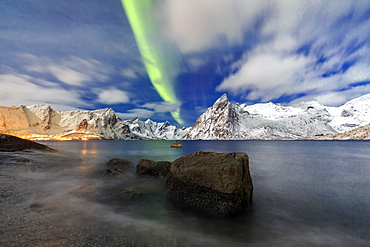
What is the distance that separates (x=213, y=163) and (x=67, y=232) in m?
6.97

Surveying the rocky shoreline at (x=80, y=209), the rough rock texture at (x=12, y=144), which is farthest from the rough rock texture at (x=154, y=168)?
the rough rock texture at (x=12, y=144)

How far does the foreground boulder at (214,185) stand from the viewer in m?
7.90

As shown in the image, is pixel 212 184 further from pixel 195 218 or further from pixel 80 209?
pixel 80 209

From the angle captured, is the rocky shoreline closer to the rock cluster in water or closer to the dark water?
the dark water

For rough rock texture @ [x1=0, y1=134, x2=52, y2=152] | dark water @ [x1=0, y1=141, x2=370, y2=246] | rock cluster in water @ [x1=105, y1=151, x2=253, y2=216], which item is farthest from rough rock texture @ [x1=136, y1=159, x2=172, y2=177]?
rough rock texture @ [x1=0, y1=134, x2=52, y2=152]

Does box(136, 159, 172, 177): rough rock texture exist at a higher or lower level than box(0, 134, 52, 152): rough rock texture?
lower

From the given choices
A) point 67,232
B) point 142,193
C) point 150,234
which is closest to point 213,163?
point 150,234

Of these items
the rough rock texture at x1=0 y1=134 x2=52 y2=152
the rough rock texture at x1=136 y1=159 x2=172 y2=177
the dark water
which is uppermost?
the rough rock texture at x1=0 y1=134 x2=52 y2=152

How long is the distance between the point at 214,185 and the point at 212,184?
0.39 feet

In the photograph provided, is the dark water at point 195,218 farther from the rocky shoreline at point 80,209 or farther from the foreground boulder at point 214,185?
the foreground boulder at point 214,185

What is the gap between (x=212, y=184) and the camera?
830cm

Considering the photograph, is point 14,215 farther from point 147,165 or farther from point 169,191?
point 147,165

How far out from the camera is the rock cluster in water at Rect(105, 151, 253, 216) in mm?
7906

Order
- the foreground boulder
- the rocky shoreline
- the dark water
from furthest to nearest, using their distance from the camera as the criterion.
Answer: the foreground boulder
the dark water
the rocky shoreline
